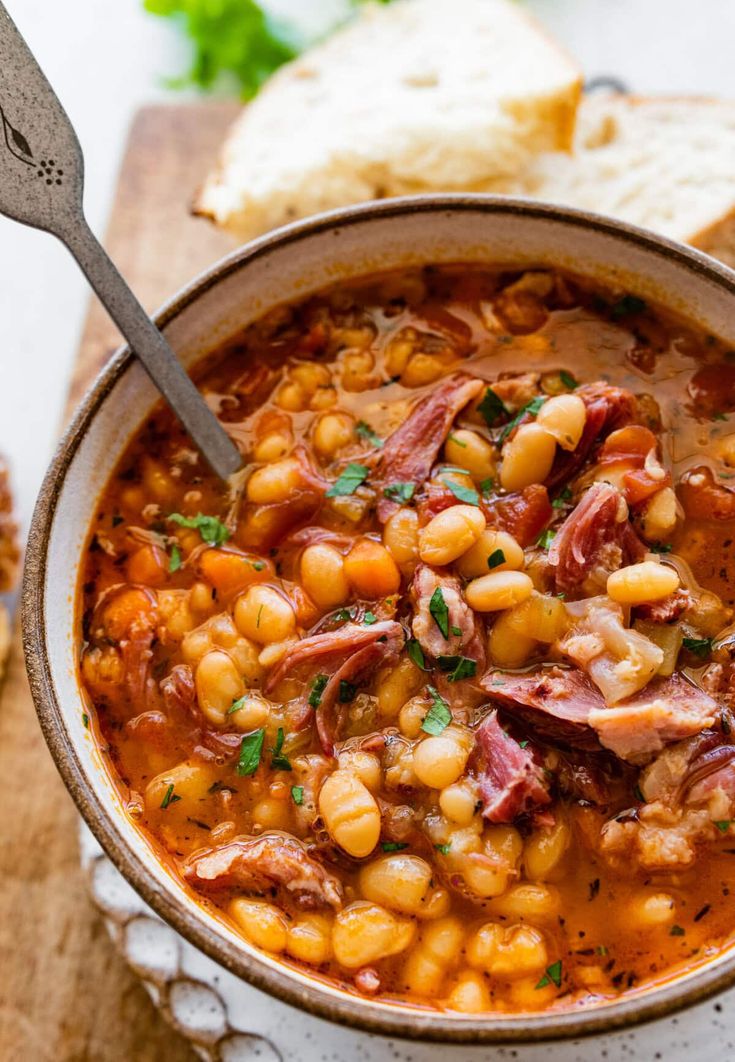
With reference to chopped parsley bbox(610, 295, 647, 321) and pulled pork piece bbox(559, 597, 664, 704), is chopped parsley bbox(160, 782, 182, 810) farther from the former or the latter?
chopped parsley bbox(610, 295, 647, 321)

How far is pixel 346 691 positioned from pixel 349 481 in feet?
1.83

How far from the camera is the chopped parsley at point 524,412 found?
2746mm

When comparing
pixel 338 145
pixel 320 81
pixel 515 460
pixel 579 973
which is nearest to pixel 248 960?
pixel 579 973

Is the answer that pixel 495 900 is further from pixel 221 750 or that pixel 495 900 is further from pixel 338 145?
pixel 338 145

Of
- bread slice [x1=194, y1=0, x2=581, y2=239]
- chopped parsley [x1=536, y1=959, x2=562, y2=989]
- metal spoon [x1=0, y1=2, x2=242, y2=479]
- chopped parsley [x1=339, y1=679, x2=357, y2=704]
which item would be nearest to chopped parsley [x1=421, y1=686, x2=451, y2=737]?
chopped parsley [x1=339, y1=679, x2=357, y2=704]

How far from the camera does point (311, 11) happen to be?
4699mm

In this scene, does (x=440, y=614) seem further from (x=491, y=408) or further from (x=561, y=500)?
(x=491, y=408)

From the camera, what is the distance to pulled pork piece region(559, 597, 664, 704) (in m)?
2.38

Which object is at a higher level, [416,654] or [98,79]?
[98,79]

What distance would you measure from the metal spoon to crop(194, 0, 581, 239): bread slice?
1064 mm

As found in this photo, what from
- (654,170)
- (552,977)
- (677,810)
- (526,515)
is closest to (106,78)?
(654,170)

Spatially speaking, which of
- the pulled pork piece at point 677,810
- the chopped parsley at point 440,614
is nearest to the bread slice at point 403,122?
the chopped parsley at point 440,614

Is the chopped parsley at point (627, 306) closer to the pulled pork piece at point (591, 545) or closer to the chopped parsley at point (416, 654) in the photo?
the pulled pork piece at point (591, 545)

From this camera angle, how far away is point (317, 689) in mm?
2543
